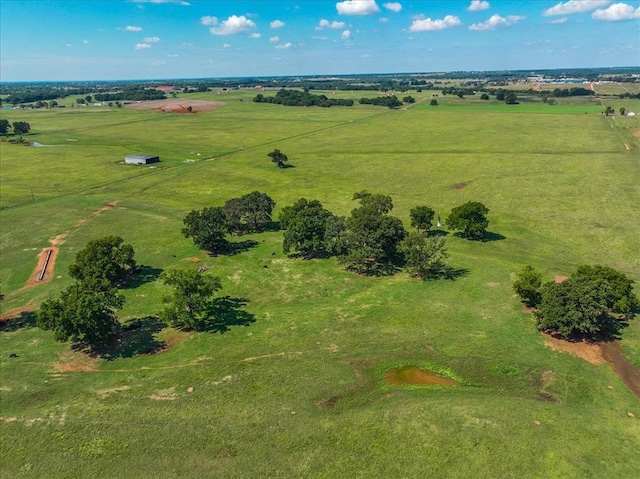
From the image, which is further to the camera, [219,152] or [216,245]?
[219,152]

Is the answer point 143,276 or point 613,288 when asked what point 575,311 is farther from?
point 143,276

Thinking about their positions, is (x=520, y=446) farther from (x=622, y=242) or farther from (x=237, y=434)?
(x=622, y=242)

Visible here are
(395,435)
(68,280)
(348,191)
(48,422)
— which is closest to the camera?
(395,435)

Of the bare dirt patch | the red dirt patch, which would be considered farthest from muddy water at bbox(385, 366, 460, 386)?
the red dirt patch

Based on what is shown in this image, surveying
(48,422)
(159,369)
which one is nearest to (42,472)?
(48,422)

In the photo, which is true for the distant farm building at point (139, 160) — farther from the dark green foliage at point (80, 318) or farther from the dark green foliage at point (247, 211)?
the dark green foliage at point (80, 318)

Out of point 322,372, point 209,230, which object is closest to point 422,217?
point 209,230

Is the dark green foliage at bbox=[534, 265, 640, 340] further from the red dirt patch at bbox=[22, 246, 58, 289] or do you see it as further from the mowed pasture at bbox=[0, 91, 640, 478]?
the red dirt patch at bbox=[22, 246, 58, 289]

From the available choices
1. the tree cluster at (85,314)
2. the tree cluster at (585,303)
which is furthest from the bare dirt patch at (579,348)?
the tree cluster at (85,314)
